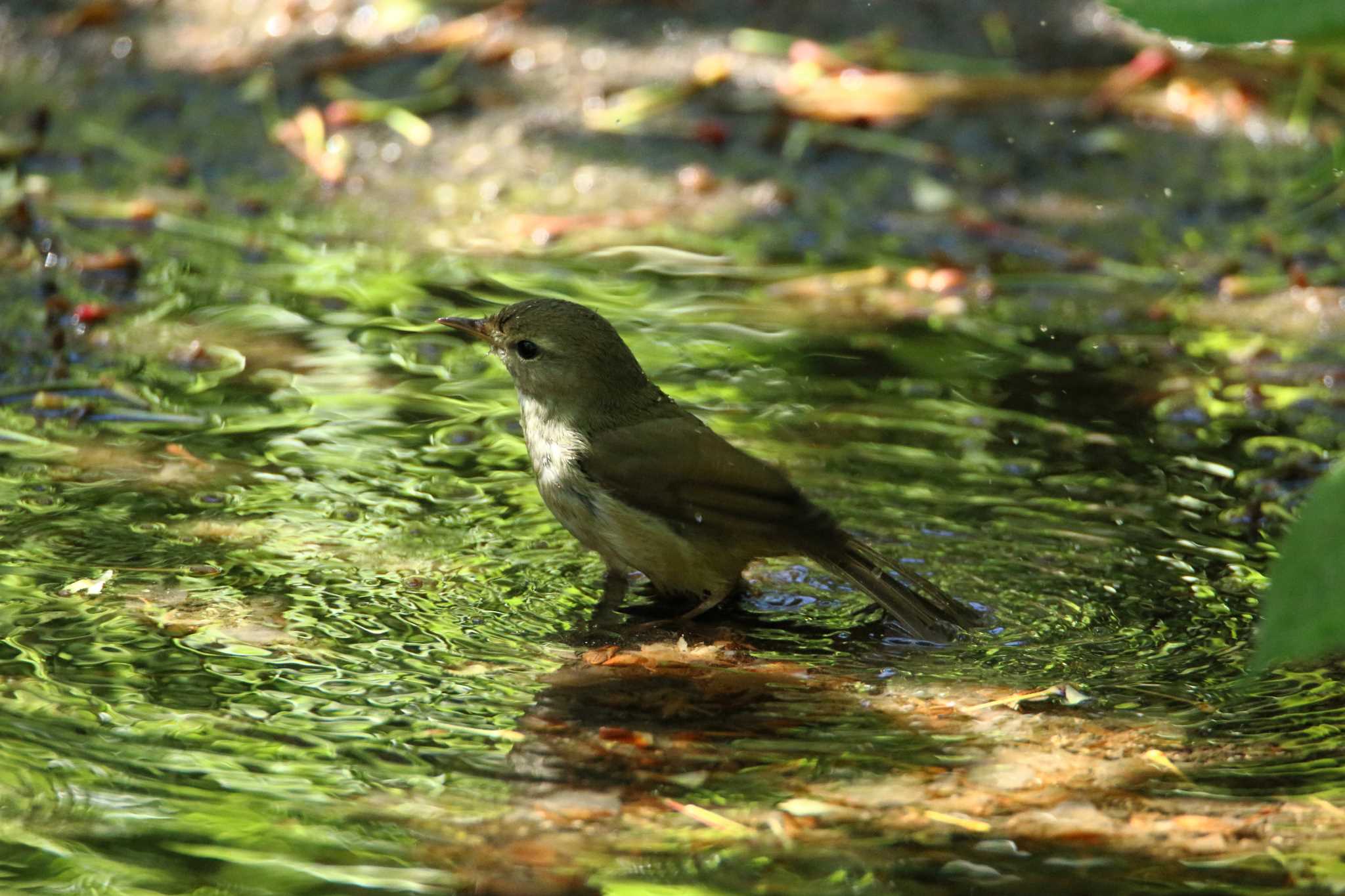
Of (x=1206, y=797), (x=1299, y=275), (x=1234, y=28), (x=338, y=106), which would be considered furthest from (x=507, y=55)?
(x=1234, y=28)

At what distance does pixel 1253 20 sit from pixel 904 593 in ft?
9.81

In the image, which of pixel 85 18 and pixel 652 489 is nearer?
pixel 652 489

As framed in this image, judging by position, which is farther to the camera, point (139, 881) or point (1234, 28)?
point (139, 881)

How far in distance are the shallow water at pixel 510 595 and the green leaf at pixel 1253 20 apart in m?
2.00

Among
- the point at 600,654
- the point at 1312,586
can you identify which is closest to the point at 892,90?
the point at 600,654

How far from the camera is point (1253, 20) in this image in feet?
A: 5.38

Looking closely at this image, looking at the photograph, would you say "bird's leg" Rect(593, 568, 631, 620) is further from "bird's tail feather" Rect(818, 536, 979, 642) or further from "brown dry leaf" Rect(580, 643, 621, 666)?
"bird's tail feather" Rect(818, 536, 979, 642)

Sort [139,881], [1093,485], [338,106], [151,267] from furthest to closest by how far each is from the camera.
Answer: [338,106] < [151,267] < [1093,485] < [139,881]

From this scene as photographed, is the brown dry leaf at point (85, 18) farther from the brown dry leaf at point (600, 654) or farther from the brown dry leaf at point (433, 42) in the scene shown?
the brown dry leaf at point (600, 654)

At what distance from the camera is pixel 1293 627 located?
5.12 ft

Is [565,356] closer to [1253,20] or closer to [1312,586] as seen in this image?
[1253,20]

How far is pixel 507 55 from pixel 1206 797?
6825mm

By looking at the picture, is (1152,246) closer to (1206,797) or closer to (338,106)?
(338,106)

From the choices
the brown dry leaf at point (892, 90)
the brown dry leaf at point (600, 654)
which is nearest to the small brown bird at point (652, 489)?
the brown dry leaf at point (600, 654)
